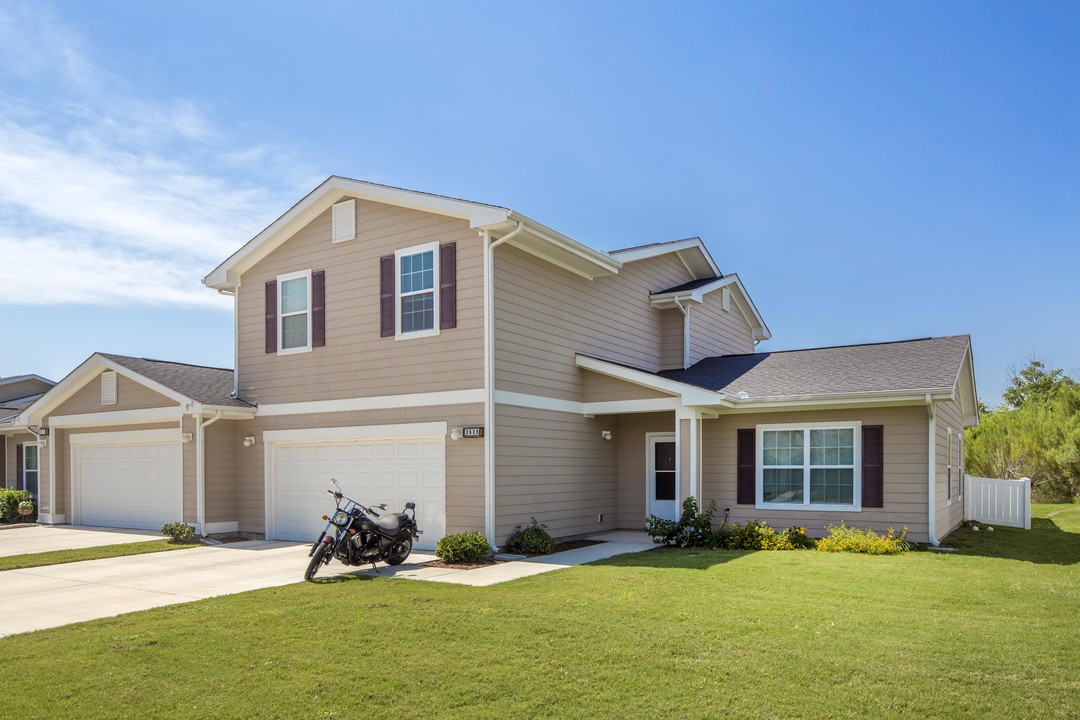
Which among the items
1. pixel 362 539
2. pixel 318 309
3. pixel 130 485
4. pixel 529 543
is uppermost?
pixel 318 309

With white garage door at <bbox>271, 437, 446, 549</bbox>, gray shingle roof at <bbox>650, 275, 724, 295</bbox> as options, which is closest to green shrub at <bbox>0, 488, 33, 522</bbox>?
white garage door at <bbox>271, 437, 446, 549</bbox>

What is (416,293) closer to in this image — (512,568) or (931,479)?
(512,568)

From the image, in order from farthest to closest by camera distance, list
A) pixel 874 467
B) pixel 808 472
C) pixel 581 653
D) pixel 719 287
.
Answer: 1. pixel 719 287
2. pixel 808 472
3. pixel 874 467
4. pixel 581 653

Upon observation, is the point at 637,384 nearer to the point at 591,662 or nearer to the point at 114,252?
the point at 591,662

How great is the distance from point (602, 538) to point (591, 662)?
356 inches

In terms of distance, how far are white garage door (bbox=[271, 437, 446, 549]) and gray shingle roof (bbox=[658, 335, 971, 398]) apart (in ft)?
18.8

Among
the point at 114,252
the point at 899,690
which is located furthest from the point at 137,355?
the point at 899,690

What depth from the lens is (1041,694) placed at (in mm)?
5242

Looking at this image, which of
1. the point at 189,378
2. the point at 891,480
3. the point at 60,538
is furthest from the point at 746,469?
the point at 60,538

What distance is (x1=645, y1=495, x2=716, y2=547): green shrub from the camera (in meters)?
13.6

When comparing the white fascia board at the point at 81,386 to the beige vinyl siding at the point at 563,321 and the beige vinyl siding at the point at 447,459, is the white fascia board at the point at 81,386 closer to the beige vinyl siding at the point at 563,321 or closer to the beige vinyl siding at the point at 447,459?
the beige vinyl siding at the point at 447,459

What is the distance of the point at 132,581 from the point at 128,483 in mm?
8157

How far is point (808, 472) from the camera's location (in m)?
14.2

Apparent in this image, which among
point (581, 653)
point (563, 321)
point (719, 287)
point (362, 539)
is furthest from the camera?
point (719, 287)
